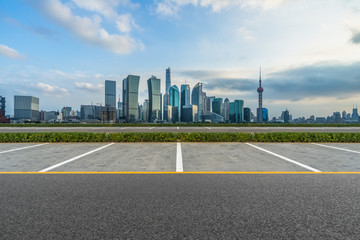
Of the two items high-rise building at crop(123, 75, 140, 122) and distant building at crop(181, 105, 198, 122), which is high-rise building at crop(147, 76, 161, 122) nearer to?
high-rise building at crop(123, 75, 140, 122)

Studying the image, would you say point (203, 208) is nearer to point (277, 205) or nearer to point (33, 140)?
point (277, 205)

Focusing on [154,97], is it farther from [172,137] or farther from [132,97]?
[172,137]

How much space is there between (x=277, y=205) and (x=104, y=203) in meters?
3.17

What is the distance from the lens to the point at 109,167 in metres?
6.35

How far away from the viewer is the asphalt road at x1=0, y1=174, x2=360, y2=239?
2.54m

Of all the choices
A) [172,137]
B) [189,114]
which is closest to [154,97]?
[189,114]

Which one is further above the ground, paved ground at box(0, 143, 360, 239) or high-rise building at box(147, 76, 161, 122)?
high-rise building at box(147, 76, 161, 122)

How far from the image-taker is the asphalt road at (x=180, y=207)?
2541mm

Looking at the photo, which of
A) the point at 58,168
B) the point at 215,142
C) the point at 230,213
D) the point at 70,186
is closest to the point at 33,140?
the point at 58,168

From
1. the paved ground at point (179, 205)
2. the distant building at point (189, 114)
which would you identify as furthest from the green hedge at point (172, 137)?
the distant building at point (189, 114)

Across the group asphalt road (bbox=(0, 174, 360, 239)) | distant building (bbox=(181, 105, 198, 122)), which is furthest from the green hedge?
distant building (bbox=(181, 105, 198, 122))

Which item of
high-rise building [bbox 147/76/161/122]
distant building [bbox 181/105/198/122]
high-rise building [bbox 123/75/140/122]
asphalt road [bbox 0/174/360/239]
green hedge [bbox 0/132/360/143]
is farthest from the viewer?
high-rise building [bbox 147/76/161/122]

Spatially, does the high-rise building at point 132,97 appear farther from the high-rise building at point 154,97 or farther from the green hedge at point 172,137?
the green hedge at point 172,137

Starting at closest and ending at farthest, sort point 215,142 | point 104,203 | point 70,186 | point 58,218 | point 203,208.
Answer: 1. point 58,218
2. point 203,208
3. point 104,203
4. point 70,186
5. point 215,142
